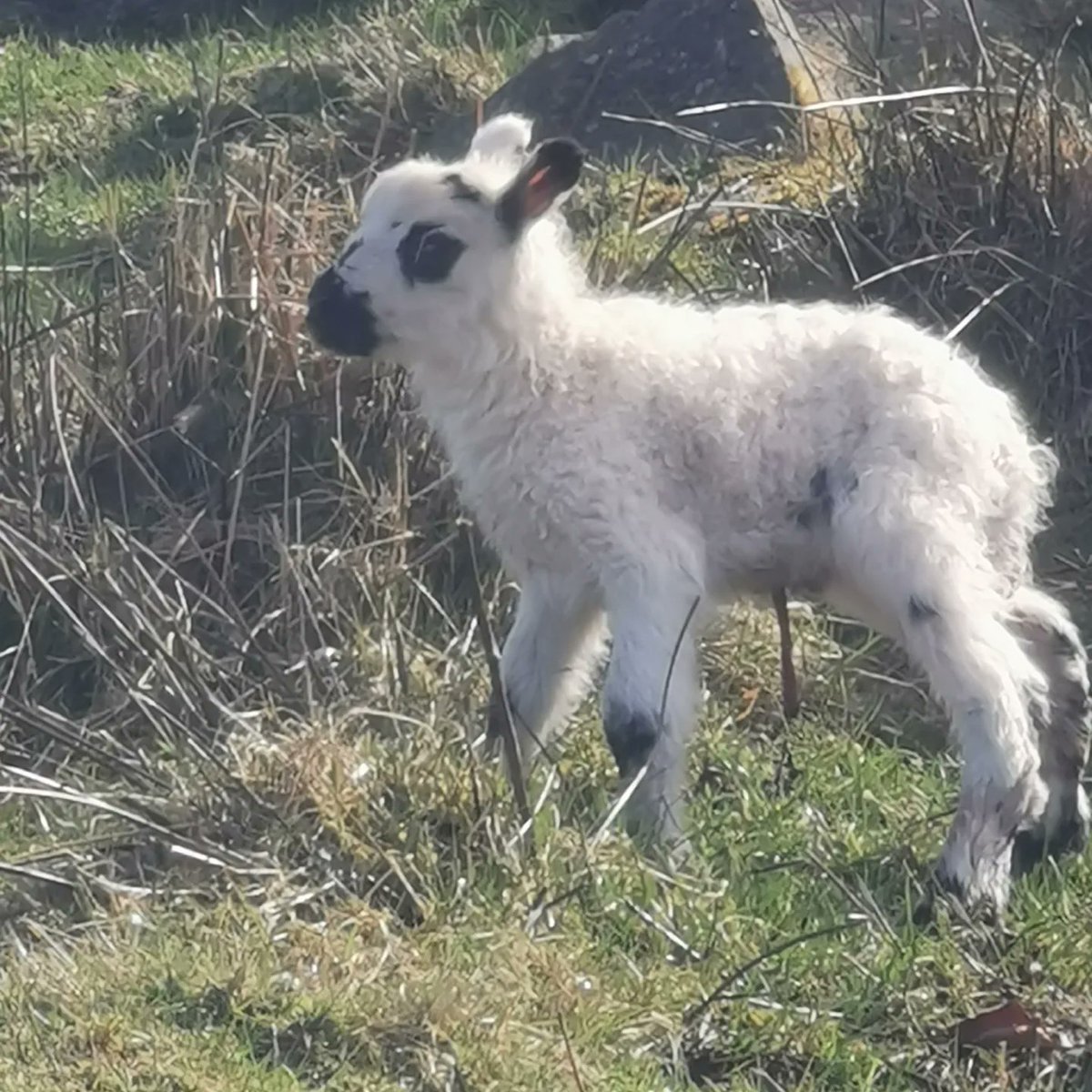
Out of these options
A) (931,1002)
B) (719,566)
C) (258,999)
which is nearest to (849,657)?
(719,566)

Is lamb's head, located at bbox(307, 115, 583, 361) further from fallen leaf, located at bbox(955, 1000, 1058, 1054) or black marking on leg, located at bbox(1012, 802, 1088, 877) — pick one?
fallen leaf, located at bbox(955, 1000, 1058, 1054)

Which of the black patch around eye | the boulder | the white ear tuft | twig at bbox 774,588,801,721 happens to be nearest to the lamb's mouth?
the black patch around eye

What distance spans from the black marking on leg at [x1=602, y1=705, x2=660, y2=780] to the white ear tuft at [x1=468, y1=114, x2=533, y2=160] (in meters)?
1.37

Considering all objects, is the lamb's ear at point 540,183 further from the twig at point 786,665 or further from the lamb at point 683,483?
the twig at point 786,665

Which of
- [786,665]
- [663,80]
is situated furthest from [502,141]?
[663,80]

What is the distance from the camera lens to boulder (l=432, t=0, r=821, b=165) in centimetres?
893

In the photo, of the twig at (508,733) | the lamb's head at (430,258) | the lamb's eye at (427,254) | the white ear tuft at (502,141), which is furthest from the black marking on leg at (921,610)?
the white ear tuft at (502,141)

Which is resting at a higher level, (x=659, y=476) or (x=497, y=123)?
(x=497, y=123)

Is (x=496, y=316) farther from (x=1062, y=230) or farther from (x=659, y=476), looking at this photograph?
(x=1062, y=230)

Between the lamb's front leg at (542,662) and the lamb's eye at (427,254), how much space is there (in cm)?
69

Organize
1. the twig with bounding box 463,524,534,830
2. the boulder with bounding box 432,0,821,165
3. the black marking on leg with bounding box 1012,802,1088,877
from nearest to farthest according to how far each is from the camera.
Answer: the twig with bounding box 463,524,534,830 < the black marking on leg with bounding box 1012,802,1088,877 < the boulder with bounding box 432,0,821,165

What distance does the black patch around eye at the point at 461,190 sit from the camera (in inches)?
202

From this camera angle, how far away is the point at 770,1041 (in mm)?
4113

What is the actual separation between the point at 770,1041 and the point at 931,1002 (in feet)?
1.04
